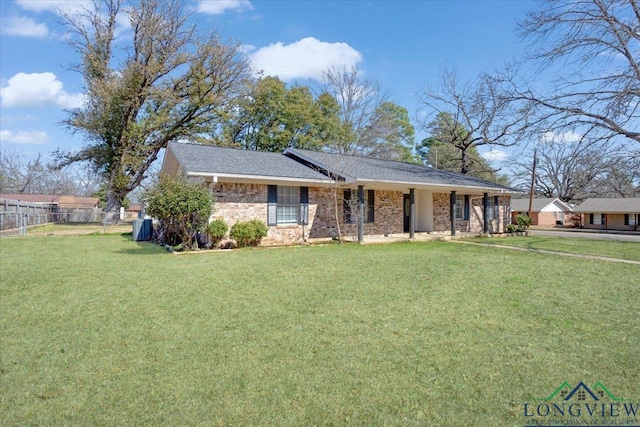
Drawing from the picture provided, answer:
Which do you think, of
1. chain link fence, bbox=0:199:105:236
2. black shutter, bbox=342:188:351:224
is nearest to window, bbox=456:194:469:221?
black shutter, bbox=342:188:351:224

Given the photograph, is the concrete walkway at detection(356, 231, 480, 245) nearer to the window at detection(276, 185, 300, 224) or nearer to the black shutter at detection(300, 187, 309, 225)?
the black shutter at detection(300, 187, 309, 225)

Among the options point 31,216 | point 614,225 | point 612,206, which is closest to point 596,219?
point 614,225

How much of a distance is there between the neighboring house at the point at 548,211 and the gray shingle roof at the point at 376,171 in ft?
82.6

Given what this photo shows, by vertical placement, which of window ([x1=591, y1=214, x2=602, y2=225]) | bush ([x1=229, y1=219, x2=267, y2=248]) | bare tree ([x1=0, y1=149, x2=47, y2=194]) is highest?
bare tree ([x1=0, y1=149, x2=47, y2=194])

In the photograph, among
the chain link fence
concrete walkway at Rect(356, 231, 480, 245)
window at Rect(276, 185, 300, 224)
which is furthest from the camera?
the chain link fence

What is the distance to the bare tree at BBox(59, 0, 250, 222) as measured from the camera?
22891 mm

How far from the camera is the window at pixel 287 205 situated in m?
13.1

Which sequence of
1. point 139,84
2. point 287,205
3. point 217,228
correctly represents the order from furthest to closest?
point 139,84 → point 287,205 → point 217,228

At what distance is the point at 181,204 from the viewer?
10.5 meters

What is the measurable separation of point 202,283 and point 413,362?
4.53 meters

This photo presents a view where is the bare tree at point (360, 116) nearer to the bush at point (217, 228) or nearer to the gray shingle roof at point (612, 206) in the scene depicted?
the bush at point (217, 228)

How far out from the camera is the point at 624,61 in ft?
41.5

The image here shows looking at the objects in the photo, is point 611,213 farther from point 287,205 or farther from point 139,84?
point 139,84

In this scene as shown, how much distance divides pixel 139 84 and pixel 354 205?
685 inches
